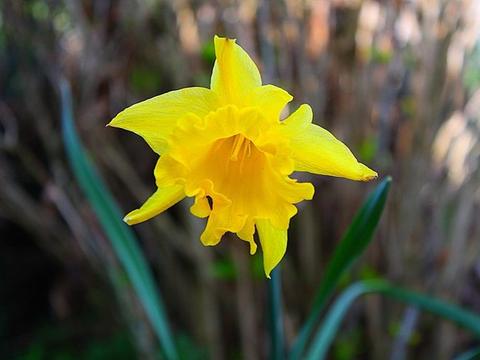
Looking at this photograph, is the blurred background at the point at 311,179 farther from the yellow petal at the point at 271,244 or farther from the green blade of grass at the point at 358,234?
the yellow petal at the point at 271,244

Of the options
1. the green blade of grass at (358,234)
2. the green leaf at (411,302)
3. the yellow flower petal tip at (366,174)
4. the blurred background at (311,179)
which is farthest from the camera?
the blurred background at (311,179)

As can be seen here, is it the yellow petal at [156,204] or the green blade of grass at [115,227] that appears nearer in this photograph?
the yellow petal at [156,204]

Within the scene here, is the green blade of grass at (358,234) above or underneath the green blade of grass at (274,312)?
above

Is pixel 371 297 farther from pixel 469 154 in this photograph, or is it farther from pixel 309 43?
pixel 309 43

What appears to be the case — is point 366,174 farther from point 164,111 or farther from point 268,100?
point 164,111

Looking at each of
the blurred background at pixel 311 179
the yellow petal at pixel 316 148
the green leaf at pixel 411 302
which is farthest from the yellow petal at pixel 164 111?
the blurred background at pixel 311 179

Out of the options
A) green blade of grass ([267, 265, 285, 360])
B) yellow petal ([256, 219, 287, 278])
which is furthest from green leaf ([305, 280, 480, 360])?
yellow petal ([256, 219, 287, 278])

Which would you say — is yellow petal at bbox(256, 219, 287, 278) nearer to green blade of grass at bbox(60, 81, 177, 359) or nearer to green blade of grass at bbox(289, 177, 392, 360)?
green blade of grass at bbox(289, 177, 392, 360)
